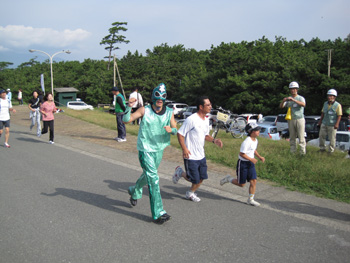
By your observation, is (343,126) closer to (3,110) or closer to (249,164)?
(249,164)

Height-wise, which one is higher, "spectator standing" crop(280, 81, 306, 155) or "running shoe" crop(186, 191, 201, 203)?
"spectator standing" crop(280, 81, 306, 155)

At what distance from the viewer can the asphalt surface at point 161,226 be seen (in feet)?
11.4

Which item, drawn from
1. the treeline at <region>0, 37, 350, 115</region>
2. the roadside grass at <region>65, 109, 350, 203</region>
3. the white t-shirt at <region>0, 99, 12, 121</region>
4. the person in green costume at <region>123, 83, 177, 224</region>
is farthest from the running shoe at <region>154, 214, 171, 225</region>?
the treeline at <region>0, 37, 350, 115</region>

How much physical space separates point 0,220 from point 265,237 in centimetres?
365

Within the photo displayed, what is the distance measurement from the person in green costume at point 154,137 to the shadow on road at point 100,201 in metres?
0.36

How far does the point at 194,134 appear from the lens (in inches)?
195

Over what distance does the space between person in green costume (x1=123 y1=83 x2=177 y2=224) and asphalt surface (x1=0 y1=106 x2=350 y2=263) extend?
34 centimetres

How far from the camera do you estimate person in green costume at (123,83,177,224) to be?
4242mm

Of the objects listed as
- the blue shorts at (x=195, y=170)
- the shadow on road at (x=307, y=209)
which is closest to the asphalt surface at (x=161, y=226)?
the shadow on road at (x=307, y=209)

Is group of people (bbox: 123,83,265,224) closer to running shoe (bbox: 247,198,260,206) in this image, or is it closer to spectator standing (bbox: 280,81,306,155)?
running shoe (bbox: 247,198,260,206)

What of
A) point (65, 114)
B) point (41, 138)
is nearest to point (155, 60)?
point (65, 114)

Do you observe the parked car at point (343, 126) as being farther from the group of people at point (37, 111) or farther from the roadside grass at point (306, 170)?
the group of people at point (37, 111)

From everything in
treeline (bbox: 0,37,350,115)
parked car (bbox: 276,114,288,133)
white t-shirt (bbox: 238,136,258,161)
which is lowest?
parked car (bbox: 276,114,288,133)

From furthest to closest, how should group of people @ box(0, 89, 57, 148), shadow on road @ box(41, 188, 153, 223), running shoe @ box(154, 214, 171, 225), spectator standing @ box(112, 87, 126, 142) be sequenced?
group of people @ box(0, 89, 57, 148) → spectator standing @ box(112, 87, 126, 142) → shadow on road @ box(41, 188, 153, 223) → running shoe @ box(154, 214, 171, 225)
